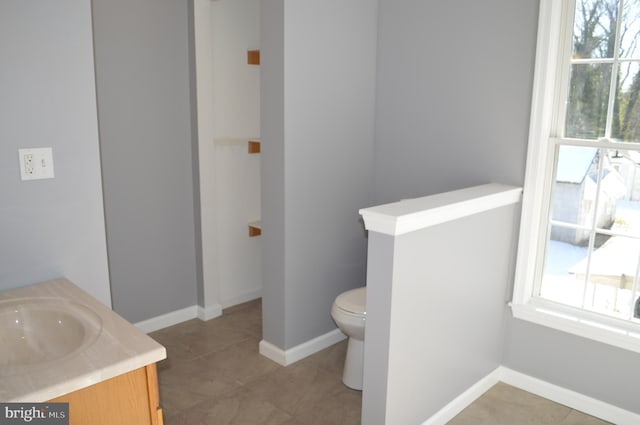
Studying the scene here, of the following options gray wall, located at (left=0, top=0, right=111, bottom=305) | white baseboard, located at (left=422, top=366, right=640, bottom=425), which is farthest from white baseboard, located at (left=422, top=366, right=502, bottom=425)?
gray wall, located at (left=0, top=0, right=111, bottom=305)

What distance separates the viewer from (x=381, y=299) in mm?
2182

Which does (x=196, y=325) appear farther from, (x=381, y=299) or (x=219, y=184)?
(x=381, y=299)

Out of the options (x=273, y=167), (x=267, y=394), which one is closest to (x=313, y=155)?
(x=273, y=167)

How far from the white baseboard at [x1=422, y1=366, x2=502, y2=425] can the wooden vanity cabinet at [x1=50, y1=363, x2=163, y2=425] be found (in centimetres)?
139

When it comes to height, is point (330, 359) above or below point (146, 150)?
below

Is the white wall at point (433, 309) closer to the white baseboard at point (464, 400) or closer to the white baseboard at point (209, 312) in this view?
the white baseboard at point (464, 400)

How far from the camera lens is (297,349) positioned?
3.21m

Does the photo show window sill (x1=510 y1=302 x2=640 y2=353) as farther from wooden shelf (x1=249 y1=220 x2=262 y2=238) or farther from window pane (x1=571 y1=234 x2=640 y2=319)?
wooden shelf (x1=249 y1=220 x2=262 y2=238)

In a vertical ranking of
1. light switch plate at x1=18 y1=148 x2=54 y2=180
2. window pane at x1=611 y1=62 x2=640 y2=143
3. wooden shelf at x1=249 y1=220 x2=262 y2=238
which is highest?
window pane at x1=611 y1=62 x2=640 y2=143

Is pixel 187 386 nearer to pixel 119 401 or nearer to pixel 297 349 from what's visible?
pixel 297 349

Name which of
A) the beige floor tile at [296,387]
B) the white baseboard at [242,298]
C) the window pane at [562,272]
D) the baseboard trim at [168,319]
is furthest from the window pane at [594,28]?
the baseboard trim at [168,319]

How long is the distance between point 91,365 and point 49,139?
0.98 m

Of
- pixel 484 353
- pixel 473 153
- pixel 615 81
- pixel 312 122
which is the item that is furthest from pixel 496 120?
pixel 484 353

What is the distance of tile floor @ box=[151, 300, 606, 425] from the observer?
266 cm
